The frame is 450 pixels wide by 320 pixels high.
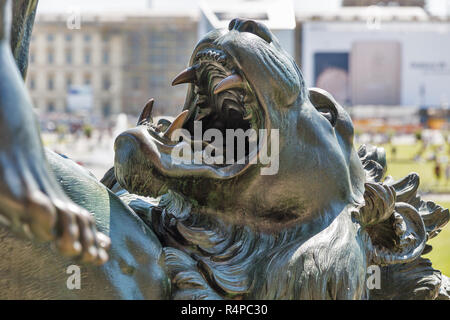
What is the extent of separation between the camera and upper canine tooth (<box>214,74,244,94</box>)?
1.90 metres

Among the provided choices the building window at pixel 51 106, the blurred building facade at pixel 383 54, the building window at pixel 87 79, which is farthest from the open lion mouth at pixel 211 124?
the building window at pixel 51 106

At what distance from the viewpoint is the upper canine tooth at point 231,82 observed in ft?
6.24

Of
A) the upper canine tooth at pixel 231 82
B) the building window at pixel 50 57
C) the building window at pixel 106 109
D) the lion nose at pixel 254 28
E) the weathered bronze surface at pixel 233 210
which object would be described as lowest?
the weathered bronze surface at pixel 233 210

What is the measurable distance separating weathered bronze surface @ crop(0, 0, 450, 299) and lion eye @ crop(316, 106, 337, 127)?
0.02 m

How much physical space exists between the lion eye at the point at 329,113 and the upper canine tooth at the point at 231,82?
1.27 feet

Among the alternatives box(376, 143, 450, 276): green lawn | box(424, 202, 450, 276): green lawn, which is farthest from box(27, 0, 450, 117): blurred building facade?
box(424, 202, 450, 276): green lawn

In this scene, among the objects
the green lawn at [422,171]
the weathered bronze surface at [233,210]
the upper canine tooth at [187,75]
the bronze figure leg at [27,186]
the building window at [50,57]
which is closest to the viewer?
the bronze figure leg at [27,186]

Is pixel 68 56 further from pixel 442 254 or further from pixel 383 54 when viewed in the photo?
pixel 442 254

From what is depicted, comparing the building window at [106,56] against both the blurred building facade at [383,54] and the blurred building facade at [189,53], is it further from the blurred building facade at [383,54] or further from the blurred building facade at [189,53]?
the blurred building facade at [383,54]

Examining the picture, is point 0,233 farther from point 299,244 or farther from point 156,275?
point 299,244

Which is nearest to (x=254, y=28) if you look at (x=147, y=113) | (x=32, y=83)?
(x=147, y=113)

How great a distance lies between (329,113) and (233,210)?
0.50m

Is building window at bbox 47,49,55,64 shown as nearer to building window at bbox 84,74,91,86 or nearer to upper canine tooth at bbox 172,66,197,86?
building window at bbox 84,74,91,86

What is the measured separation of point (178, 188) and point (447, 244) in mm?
7281
